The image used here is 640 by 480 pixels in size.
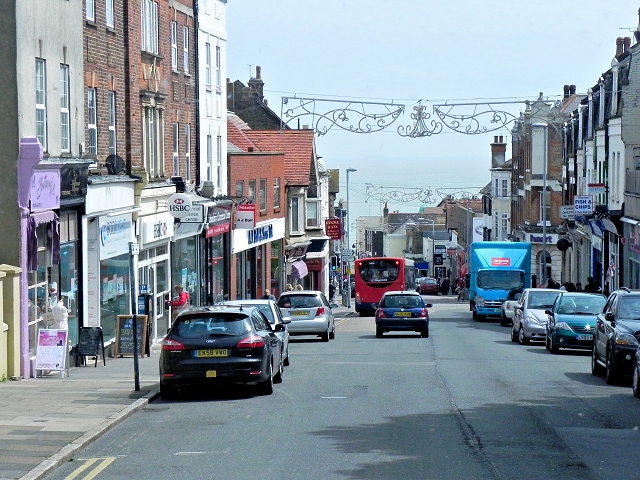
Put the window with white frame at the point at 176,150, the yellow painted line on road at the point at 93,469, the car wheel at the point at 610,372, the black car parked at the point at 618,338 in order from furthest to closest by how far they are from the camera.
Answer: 1. the window with white frame at the point at 176,150
2. the car wheel at the point at 610,372
3. the black car parked at the point at 618,338
4. the yellow painted line on road at the point at 93,469

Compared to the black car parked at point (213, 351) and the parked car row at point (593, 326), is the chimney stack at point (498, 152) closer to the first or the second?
the parked car row at point (593, 326)

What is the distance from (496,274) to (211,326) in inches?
1213

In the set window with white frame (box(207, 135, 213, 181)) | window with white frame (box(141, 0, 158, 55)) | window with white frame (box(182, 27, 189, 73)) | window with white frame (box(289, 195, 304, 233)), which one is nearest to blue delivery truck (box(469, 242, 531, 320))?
window with white frame (box(207, 135, 213, 181))

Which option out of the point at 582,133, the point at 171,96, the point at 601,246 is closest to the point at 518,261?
the point at 601,246

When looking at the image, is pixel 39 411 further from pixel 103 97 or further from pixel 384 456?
pixel 103 97

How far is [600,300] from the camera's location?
2759cm

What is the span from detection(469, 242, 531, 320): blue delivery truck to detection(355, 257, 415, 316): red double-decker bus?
11713 mm

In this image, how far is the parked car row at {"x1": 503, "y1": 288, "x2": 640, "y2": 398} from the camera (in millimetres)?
19159

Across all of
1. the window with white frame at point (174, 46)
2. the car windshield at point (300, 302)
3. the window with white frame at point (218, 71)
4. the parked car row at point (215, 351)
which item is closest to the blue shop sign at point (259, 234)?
the window with white frame at point (218, 71)

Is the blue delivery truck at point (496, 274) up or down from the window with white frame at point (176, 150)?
down

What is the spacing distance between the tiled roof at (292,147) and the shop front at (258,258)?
514 cm

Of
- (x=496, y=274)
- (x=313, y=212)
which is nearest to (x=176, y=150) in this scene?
(x=496, y=274)

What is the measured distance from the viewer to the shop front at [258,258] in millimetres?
44875

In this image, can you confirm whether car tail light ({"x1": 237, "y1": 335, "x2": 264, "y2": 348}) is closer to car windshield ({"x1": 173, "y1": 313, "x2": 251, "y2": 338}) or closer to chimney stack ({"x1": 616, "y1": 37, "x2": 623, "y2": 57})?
car windshield ({"x1": 173, "y1": 313, "x2": 251, "y2": 338})
